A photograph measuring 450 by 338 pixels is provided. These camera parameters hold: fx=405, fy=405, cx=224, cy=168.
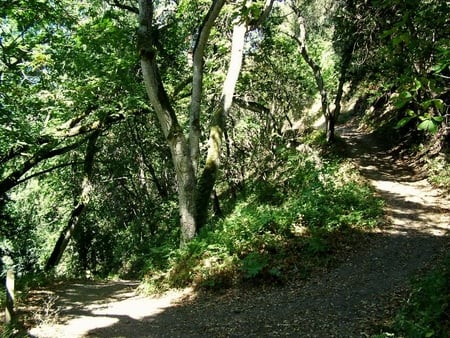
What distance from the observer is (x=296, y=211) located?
32.3ft

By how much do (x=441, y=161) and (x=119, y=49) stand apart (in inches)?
421

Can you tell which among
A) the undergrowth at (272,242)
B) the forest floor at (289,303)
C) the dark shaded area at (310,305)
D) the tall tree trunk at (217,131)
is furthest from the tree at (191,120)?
the dark shaded area at (310,305)

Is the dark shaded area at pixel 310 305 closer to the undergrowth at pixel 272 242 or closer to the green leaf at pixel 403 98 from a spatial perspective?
the undergrowth at pixel 272 242

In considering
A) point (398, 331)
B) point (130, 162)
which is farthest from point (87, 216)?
point (398, 331)

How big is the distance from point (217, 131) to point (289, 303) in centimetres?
485

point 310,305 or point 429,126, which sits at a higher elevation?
point 429,126

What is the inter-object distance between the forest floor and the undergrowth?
0.31 metres

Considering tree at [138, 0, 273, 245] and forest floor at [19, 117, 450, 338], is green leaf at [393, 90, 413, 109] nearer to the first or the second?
forest floor at [19, 117, 450, 338]

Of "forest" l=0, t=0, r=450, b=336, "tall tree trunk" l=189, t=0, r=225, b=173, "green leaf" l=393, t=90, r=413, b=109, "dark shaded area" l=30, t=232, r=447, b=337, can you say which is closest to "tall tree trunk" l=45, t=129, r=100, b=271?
"forest" l=0, t=0, r=450, b=336

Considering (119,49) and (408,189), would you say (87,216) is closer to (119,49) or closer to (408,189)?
(119,49)

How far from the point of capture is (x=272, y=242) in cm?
866

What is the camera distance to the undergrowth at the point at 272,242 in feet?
26.7

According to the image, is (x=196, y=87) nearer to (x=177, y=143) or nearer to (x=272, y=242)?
(x=177, y=143)

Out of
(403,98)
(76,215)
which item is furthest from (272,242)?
(76,215)
